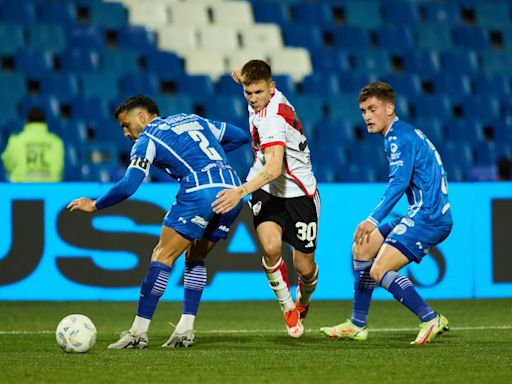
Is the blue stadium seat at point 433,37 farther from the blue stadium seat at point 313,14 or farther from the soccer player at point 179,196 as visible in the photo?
the soccer player at point 179,196

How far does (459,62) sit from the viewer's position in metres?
17.2

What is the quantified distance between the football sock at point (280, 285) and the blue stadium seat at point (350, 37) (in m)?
9.83

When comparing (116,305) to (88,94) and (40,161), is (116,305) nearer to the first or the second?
(40,161)

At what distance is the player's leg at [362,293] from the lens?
284 inches

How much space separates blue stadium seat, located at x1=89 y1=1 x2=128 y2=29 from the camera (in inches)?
591

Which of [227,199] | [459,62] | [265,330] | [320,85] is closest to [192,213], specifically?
[227,199]

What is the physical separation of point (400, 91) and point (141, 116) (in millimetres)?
9778

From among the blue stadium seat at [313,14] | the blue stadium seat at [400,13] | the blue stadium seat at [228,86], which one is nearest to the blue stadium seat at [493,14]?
the blue stadium seat at [400,13]

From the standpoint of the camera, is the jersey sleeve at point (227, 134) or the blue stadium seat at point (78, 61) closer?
the jersey sleeve at point (227, 134)

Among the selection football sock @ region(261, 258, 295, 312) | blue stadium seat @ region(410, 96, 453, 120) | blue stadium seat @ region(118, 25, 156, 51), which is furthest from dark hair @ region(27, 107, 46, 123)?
blue stadium seat @ region(410, 96, 453, 120)

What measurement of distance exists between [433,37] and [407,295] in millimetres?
11174

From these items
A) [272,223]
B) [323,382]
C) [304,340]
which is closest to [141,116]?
[272,223]

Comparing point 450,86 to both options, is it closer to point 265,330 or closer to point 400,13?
point 400,13

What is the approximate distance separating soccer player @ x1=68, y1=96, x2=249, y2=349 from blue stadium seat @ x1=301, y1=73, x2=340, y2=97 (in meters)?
8.58
